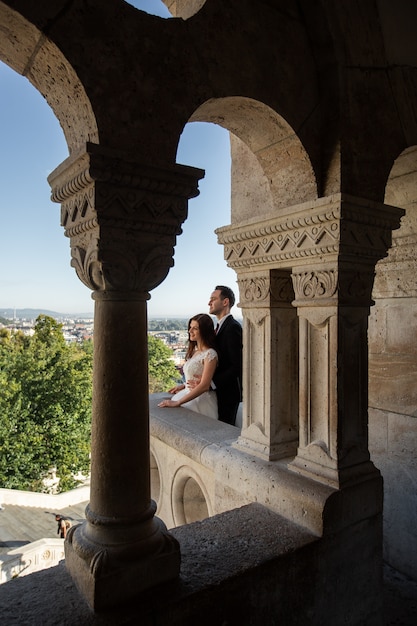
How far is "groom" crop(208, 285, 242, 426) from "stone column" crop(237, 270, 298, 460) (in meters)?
0.82

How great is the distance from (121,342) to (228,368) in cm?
178

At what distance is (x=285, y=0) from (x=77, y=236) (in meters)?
1.42

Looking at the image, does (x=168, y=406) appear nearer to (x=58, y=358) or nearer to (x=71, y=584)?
(x=71, y=584)

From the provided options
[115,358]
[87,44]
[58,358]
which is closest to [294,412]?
[115,358]

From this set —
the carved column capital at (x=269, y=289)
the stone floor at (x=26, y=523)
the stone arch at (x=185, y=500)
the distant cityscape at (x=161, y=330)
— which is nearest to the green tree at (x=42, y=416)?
the stone floor at (x=26, y=523)

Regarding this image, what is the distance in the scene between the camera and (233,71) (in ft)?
5.48

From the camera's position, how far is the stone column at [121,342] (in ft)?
4.51

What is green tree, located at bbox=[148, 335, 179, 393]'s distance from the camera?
81.0 ft

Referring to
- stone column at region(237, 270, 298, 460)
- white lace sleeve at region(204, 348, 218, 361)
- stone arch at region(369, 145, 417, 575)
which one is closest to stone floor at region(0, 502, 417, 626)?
stone arch at region(369, 145, 417, 575)

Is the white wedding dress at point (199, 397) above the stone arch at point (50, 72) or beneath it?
beneath

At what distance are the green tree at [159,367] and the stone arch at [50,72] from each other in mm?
23289

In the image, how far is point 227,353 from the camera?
315cm

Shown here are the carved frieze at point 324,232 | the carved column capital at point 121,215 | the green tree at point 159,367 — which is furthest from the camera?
the green tree at point 159,367

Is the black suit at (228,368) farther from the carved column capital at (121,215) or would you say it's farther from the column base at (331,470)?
the carved column capital at (121,215)
